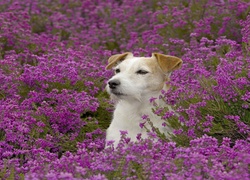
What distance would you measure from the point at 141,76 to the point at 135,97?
10.9 inches

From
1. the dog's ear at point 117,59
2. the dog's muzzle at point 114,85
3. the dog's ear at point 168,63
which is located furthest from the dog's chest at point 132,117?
the dog's ear at point 117,59

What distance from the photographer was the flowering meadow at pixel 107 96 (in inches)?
146

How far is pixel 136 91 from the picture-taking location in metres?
5.44

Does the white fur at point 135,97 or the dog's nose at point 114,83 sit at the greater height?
the dog's nose at point 114,83

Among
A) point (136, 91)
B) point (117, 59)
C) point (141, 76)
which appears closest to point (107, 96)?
point (117, 59)

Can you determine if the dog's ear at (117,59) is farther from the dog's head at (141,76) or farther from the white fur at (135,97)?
the white fur at (135,97)

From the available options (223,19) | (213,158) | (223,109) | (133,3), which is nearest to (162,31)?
(223,19)

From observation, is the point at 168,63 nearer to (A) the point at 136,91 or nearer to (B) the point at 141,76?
(B) the point at 141,76

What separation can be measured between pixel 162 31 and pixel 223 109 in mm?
4260

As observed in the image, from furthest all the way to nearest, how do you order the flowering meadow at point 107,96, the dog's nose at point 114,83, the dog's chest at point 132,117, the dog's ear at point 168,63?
the dog's ear at point 168,63
the dog's chest at point 132,117
the dog's nose at point 114,83
the flowering meadow at point 107,96

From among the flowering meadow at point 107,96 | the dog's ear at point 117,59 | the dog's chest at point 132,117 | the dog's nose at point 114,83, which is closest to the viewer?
the flowering meadow at point 107,96

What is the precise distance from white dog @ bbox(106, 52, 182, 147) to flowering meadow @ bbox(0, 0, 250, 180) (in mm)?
219

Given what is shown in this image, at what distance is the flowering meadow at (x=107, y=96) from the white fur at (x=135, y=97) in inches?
9.2

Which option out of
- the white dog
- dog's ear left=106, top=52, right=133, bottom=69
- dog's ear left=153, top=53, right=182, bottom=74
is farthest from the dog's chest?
dog's ear left=106, top=52, right=133, bottom=69
